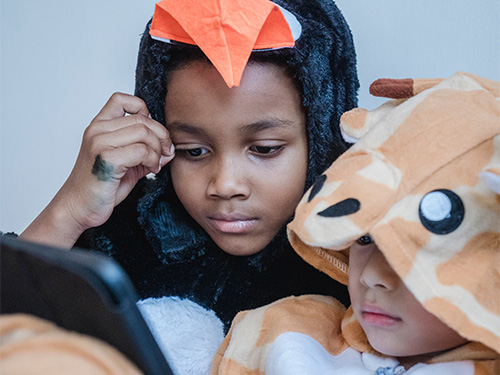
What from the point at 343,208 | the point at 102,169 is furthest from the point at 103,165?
the point at 343,208

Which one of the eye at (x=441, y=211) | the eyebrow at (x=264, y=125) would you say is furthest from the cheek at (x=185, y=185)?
the eye at (x=441, y=211)

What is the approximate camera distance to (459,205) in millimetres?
475

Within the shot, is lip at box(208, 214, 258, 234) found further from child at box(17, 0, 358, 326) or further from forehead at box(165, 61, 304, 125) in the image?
forehead at box(165, 61, 304, 125)

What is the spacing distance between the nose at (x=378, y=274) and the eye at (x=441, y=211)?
0.24 ft

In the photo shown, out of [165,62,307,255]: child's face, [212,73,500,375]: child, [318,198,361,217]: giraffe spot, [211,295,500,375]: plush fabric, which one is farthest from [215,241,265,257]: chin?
[318,198,361,217]: giraffe spot

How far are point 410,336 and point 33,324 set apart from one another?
13.7 inches

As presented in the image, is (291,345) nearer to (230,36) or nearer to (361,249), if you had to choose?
(361,249)

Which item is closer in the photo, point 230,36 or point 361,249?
point 361,249

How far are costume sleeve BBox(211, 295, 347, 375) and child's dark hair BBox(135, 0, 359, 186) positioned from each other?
0.19 m

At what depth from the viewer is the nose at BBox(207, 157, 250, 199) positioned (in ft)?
2.43

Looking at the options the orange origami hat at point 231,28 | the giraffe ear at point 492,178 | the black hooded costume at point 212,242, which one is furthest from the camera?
the black hooded costume at point 212,242

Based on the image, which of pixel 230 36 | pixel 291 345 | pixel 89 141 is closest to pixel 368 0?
pixel 230 36

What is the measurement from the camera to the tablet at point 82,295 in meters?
0.30

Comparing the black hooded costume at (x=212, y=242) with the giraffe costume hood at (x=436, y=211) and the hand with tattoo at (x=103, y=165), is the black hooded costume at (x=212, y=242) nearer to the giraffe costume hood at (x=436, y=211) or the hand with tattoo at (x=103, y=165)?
the hand with tattoo at (x=103, y=165)
